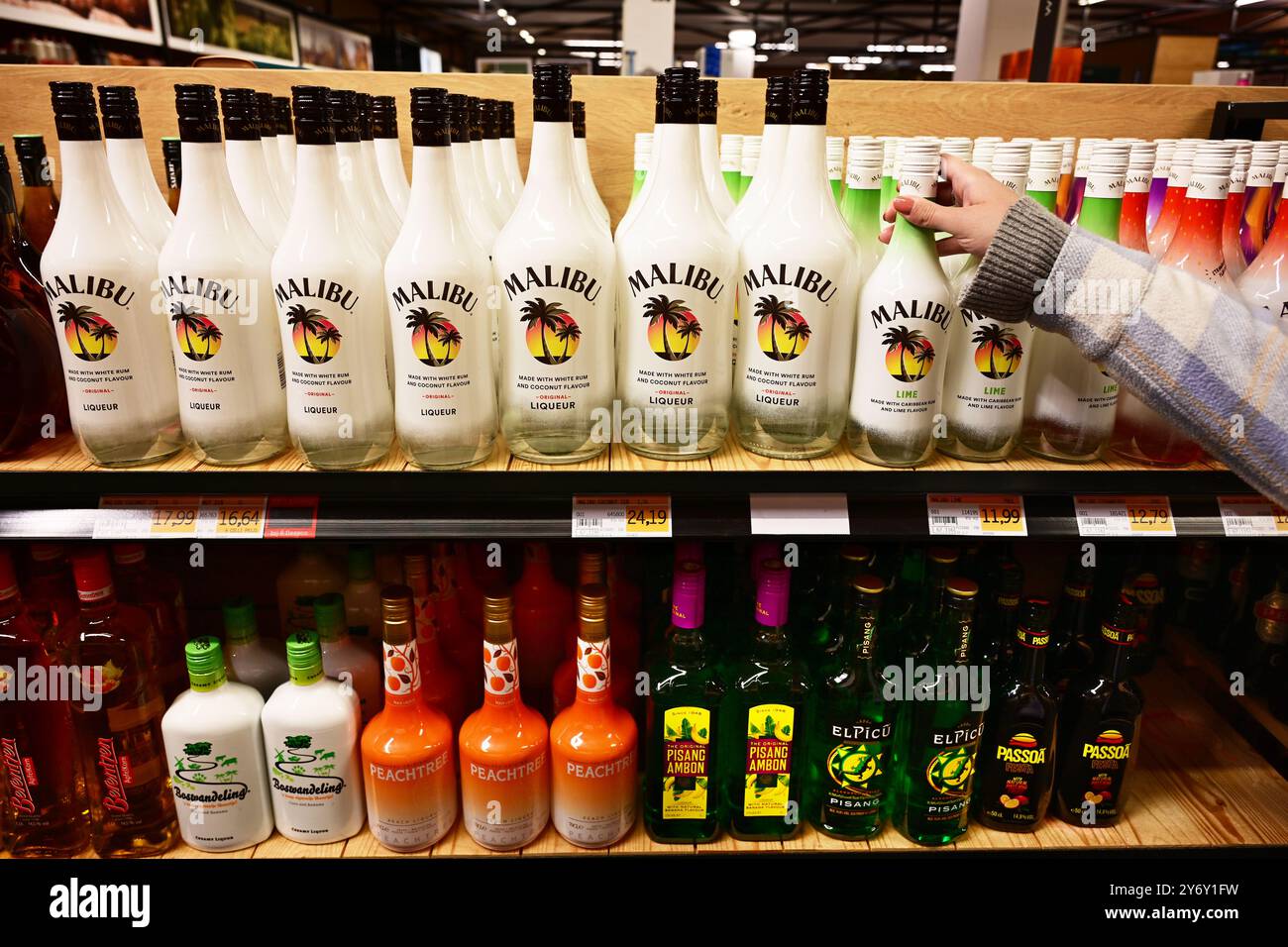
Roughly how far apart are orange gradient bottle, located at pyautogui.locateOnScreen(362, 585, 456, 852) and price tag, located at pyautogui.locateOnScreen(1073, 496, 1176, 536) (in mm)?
931

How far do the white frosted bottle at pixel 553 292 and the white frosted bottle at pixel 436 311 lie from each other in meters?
0.05

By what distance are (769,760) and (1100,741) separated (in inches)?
21.3

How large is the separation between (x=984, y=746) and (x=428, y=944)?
3.33ft

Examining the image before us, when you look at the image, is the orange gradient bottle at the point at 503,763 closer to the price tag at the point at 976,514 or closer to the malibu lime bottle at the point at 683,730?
the malibu lime bottle at the point at 683,730

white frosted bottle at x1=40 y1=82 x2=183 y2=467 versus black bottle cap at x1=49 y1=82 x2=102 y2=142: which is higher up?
black bottle cap at x1=49 y1=82 x2=102 y2=142

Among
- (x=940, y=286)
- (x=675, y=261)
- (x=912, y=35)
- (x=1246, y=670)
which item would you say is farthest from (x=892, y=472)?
(x=912, y=35)

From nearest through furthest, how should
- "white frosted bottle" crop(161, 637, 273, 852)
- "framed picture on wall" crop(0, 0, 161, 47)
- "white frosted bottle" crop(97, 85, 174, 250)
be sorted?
1. "white frosted bottle" crop(97, 85, 174, 250)
2. "white frosted bottle" crop(161, 637, 273, 852)
3. "framed picture on wall" crop(0, 0, 161, 47)

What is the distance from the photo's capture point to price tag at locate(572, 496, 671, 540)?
1.06 m

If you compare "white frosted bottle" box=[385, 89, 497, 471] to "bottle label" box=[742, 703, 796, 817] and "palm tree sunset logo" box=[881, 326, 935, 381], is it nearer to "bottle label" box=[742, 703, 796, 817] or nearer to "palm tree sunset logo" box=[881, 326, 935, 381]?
"palm tree sunset logo" box=[881, 326, 935, 381]

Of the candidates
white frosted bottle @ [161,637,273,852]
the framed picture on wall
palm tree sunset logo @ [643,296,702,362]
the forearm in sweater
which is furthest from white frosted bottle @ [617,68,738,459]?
the framed picture on wall

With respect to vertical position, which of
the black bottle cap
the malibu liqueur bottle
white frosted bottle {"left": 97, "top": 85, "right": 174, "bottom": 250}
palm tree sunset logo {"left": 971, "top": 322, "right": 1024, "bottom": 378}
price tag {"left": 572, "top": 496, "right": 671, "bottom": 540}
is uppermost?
the black bottle cap

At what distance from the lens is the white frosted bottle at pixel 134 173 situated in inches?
41.1

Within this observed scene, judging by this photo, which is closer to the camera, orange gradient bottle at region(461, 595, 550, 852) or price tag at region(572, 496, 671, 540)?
price tag at region(572, 496, 671, 540)

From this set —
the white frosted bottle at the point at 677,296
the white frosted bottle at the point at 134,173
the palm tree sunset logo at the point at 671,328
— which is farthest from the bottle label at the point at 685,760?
the white frosted bottle at the point at 134,173
